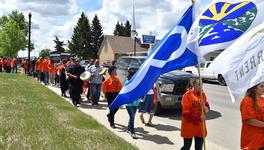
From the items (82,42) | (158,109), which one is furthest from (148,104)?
(82,42)

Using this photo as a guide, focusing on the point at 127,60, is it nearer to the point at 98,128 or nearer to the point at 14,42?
the point at 98,128

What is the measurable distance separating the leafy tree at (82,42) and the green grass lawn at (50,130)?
7443 cm

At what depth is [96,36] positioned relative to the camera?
8806cm

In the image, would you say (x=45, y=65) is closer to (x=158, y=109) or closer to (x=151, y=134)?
(x=158, y=109)

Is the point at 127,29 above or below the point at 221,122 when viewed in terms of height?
above

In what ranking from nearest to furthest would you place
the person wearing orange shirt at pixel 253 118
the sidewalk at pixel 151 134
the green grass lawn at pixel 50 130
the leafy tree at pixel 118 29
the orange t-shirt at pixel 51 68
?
the person wearing orange shirt at pixel 253 118
the green grass lawn at pixel 50 130
the sidewalk at pixel 151 134
the orange t-shirt at pixel 51 68
the leafy tree at pixel 118 29

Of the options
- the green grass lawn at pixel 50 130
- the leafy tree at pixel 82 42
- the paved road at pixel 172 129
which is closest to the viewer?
the green grass lawn at pixel 50 130

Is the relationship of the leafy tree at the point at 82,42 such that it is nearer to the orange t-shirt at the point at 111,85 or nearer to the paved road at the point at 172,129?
the paved road at the point at 172,129

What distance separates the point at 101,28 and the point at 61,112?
259 feet

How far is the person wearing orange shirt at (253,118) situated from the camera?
4.49 metres

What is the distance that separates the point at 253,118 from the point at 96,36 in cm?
8486

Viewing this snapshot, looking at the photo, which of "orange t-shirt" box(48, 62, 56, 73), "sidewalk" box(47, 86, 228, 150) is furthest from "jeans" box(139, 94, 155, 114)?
"orange t-shirt" box(48, 62, 56, 73)

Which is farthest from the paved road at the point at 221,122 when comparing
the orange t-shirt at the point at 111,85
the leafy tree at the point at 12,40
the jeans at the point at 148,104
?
the leafy tree at the point at 12,40

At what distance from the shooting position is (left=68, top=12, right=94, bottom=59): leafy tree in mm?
86062
